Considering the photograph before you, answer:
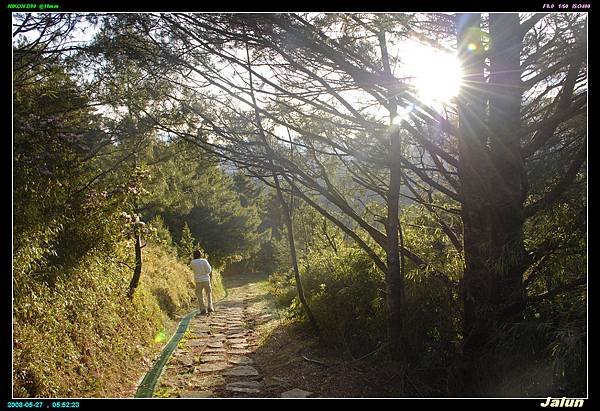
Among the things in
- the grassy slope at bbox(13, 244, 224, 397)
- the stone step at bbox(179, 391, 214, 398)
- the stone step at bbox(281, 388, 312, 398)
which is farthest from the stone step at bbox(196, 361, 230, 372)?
the stone step at bbox(281, 388, 312, 398)

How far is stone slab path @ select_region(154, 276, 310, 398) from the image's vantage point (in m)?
4.68

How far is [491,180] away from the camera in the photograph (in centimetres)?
409

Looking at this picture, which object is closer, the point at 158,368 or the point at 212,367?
the point at 158,368

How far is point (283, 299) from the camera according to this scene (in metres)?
11.1

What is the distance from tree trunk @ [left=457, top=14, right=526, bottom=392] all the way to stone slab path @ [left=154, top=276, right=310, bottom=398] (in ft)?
6.44

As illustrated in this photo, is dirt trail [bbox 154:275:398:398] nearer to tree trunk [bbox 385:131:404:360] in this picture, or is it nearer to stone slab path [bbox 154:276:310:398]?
stone slab path [bbox 154:276:310:398]

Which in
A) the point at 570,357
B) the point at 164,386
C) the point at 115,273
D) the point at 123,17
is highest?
the point at 123,17

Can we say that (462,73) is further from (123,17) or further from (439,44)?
(123,17)

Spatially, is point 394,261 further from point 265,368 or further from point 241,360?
point 241,360

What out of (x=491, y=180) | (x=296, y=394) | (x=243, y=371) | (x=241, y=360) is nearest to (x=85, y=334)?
(x=243, y=371)

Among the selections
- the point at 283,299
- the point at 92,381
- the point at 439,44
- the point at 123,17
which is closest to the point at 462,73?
the point at 439,44

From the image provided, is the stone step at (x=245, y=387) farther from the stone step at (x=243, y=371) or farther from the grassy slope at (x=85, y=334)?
the grassy slope at (x=85, y=334)

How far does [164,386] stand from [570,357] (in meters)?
3.81

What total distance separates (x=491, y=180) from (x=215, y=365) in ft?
13.2
